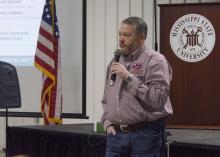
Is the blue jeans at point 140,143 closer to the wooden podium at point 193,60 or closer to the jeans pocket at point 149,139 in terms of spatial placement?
the jeans pocket at point 149,139

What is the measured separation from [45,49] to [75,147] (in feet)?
4.22

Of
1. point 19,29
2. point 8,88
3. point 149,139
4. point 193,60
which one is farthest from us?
point 19,29

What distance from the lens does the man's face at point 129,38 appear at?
112 inches

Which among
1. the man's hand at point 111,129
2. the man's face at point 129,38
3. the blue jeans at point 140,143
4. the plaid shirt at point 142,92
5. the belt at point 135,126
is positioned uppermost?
the man's face at point 129,38

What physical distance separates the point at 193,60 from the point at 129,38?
1.69 meters

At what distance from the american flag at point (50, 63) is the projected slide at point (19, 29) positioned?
15.3 inches

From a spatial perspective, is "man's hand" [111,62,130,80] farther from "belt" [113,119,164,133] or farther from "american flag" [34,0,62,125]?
"american flag" [34,0,62,125]

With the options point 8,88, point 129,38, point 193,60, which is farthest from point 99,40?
point 129,38

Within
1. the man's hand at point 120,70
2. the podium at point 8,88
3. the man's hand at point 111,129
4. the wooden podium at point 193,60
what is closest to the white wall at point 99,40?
the wooden podium at point 193,60

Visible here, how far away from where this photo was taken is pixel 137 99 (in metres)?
2.78

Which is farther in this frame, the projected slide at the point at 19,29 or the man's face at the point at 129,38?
the projected slide at the point at 19,29

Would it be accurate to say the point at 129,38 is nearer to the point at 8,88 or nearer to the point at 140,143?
the point at 140,143

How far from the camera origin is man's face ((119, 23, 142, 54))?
284 centimetres

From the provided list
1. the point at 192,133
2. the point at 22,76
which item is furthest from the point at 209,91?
the point at 22,76
